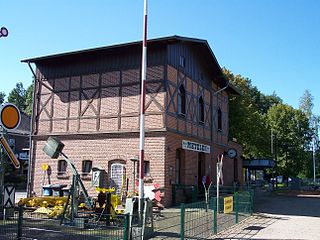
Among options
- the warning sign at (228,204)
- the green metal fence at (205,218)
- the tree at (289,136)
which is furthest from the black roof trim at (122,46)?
the tree at (289,136)

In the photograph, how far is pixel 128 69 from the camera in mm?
20141

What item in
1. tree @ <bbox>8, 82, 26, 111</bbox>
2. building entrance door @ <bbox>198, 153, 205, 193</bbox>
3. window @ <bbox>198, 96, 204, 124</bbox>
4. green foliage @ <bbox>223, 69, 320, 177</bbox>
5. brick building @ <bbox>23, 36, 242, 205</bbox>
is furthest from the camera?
tree @ <bbox>8, 82, 26, 111</bbox>

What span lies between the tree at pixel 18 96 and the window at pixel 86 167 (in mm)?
61623

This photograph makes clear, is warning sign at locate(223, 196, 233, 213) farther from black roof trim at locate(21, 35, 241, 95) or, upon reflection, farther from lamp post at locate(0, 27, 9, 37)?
lamp post at locate(0, 27, 9, 37)

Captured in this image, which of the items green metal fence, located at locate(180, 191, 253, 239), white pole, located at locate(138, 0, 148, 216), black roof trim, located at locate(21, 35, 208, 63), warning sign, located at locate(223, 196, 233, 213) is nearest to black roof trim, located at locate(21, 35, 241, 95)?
black roof trim, located at locate(21, 35, 208, 63)

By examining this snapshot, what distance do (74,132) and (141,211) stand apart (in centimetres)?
1252

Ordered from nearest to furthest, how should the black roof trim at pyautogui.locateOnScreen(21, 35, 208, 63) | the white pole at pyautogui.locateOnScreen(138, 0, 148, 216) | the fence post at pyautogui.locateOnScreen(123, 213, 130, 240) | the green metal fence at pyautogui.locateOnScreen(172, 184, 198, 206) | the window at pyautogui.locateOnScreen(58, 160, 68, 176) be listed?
the fence post at pyautogui.locateOnScreen(123, 213, 130, 240)
the white pole at pyautogui.locateOnScreen(138, 0, 148, 216)
the black roof trim at pyautogui.locateOnScreen(21, 35, 208, 63)
the green metal fence at pyautogui.locateOnScreen(172, 184, 198, 206)
the window at pyautogui.locateOnScreen(58, 160, 68, 176)

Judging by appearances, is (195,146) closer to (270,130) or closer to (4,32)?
(4,32)

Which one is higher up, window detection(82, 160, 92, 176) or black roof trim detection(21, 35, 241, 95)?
black roof trim detection(21, 35, 241, 95)

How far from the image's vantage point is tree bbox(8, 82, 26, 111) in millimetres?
79125

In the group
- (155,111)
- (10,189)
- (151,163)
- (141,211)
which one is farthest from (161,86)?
(10,189)

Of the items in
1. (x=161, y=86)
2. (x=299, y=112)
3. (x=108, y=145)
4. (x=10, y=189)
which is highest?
(x=299, y=112)

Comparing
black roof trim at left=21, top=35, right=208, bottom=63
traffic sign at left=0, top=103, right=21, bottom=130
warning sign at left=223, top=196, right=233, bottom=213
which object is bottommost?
warning sign at left=223, top=196, right=233, bottom=213

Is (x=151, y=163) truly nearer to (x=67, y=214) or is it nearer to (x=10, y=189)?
(x=67, y=214)
